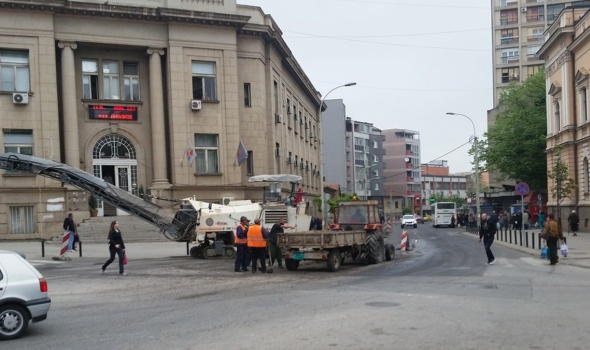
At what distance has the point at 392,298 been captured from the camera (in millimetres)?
12664

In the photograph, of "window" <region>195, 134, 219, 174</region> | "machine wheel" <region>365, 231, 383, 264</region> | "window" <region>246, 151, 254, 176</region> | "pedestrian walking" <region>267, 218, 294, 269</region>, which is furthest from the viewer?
"window" <region>246, 151, 254, 176</region>

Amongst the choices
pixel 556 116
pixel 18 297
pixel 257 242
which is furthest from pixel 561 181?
pixel 18 297

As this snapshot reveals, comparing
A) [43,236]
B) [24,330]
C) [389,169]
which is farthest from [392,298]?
[389,169]

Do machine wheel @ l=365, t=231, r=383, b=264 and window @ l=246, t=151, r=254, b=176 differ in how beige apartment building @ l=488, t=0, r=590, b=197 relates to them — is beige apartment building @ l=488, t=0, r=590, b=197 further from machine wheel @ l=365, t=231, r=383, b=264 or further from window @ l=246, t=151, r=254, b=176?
machine wheel @ l=365, t=231, r=383, b=264

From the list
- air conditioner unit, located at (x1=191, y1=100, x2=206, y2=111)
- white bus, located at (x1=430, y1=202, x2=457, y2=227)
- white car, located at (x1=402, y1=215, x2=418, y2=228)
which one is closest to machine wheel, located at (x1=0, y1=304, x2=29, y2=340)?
air conditioner unit, located at (x1=191, y1=100, x2=206, y2=111)

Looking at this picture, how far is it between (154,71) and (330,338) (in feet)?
104

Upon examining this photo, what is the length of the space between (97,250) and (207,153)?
11.2 m

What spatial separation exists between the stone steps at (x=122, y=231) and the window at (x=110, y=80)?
7615 millimetres

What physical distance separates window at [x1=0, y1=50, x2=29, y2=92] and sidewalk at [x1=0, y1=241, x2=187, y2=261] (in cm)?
867

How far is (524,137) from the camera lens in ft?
199

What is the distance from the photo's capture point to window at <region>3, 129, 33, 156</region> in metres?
35.0

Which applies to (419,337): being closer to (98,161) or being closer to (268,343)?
(268,343)

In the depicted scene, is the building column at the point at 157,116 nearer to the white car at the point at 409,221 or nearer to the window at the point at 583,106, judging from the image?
the window at the point at 583,106

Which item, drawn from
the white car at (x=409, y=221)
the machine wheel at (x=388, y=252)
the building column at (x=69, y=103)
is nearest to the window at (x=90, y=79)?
the building column at (x=69, y=103)
